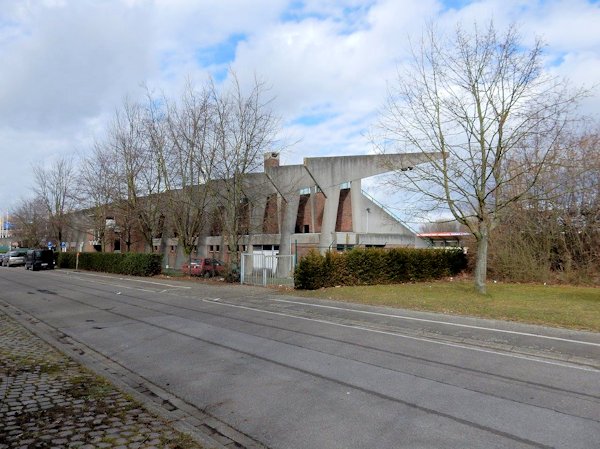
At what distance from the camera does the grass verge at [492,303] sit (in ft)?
41.1

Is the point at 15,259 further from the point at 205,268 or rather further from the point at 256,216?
the point at 205,268

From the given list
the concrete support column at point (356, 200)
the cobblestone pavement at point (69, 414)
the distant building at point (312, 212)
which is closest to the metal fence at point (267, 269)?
the distant building at point (312, 212)

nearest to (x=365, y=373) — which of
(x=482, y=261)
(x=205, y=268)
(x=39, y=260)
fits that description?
(x=482, y=261)

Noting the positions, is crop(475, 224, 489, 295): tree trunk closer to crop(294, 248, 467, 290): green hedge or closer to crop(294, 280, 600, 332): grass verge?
crop(294, 280, 600, 332): grass verge

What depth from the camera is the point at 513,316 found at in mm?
13000

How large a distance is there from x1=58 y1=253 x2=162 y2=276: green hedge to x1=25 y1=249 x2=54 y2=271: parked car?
231 centimetres

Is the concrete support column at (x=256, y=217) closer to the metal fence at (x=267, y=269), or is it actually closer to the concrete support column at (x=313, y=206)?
the concrete support column at (x=313, y=206)

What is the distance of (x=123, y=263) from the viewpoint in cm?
3722

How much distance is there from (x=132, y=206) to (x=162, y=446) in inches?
1436

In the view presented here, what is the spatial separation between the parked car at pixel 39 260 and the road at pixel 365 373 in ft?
123

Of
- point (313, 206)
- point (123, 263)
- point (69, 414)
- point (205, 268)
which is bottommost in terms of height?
point (69, 414)

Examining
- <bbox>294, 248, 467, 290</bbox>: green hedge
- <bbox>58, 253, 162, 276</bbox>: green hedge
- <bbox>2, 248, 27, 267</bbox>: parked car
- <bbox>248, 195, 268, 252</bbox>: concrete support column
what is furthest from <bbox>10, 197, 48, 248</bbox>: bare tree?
<bbox>294, 248, 467, 290</bbox>: green hedge

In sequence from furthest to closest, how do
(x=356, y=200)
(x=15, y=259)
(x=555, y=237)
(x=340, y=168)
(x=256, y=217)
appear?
(x=15, y=259), (x=356, y=200), (x=340, y=168), (x=256, y=217), (x=555, y=237)

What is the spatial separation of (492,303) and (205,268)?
19040mm
